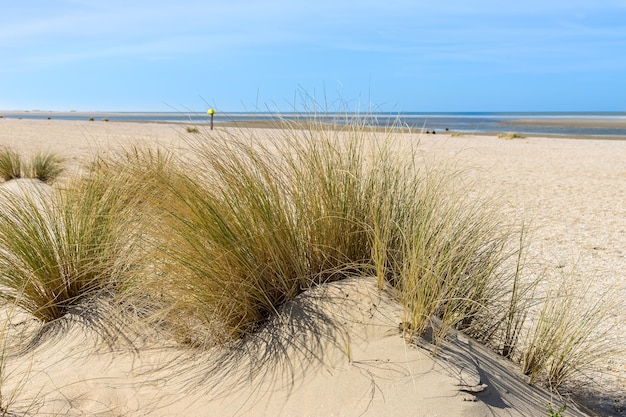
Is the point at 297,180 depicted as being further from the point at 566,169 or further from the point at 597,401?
the point at 566,169

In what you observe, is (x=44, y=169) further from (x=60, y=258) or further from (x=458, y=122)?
(x=458, y=122)

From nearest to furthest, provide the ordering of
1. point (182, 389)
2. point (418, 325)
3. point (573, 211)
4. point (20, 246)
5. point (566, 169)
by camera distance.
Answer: point (418, 325), point (182, 389), point (20, 246), point (573, 211), point (566, 169)

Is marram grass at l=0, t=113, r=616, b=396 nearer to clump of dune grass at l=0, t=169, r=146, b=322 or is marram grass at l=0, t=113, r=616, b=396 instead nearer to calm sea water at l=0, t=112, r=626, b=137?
clump of dune grass at l=0, t=169, r=146, b=322

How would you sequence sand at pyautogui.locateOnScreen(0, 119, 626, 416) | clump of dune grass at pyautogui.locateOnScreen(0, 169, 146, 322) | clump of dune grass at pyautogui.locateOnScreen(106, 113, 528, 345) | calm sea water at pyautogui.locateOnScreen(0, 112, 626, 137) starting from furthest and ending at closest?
1. calm sea water at pyautogui.locateOnScreen(0, 112, 626, 137)
2. clump of dune grass at pyautogui.locateOnScreen(0, 169, 146, 322)
3. clump of dune grass at pyautogui.locateOnScreen(106, 113, 528, 345)
4. sand at pyautogui.locateOnScreen(0, 119, 626, 416)

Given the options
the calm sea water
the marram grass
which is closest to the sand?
the marram grass

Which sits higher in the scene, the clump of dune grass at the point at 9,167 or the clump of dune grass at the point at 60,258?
the clump of dune grass at the point at 60,258

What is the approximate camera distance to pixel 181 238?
2.53 m

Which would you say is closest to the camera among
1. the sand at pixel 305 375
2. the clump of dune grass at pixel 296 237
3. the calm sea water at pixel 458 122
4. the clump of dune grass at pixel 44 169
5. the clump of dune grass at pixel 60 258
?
the sand at pixel 305 375

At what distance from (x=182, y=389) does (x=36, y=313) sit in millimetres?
1222

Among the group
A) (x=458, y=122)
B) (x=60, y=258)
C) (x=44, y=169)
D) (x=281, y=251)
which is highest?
(x=281, y=251)

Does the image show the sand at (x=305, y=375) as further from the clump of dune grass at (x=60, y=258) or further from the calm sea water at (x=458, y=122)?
the calm sea water at (x=458, y=122)

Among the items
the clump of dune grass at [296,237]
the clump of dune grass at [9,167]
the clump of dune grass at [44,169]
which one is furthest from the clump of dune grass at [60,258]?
the clump of dune grass at [9,167]

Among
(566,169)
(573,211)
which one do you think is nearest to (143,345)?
(573,211)

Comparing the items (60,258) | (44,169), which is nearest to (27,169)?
(44,169)
